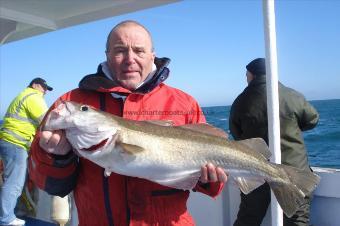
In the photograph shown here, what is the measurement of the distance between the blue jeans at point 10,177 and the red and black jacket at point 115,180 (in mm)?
4605

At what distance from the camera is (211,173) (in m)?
2.94

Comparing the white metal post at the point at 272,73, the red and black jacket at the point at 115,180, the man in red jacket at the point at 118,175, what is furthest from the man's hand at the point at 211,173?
the white metal post at the point at 272,73

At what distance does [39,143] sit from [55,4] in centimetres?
347

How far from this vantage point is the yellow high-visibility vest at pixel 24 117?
24.3 feet

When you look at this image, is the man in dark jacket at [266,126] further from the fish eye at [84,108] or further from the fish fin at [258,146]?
the fish eye at [84,108]

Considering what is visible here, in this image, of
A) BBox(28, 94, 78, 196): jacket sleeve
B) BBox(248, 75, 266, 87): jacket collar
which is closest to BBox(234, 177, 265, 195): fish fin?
BBox(28, 94, 78, 196): jacket sleeve

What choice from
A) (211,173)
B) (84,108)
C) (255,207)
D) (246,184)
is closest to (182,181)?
(211,173)

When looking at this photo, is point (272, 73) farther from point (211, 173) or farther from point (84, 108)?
point (84, 108)

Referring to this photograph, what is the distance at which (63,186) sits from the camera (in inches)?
115

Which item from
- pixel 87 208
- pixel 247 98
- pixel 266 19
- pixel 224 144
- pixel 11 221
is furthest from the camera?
pixel 11 221

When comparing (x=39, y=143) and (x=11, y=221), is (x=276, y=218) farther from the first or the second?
(x=11, y=221)

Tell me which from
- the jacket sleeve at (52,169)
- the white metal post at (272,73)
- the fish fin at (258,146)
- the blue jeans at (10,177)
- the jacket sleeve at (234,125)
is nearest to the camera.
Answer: the jacket sleeve at (52,169)

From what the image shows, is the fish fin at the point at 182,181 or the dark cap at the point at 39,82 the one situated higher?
the dark cap at the point at 39,82

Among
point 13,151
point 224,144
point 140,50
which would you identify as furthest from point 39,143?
point 13,151
